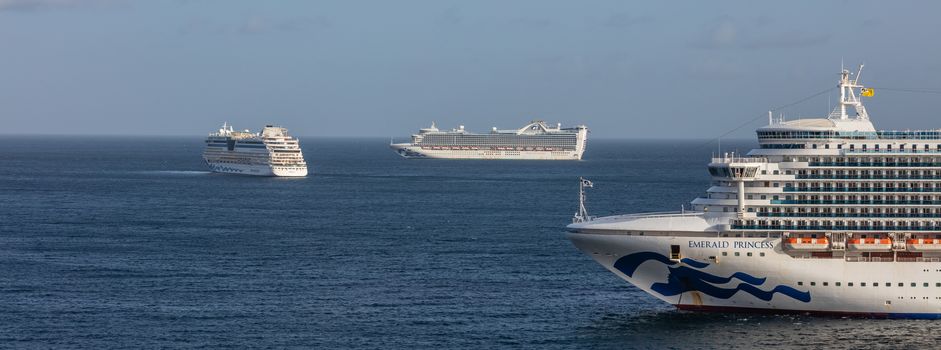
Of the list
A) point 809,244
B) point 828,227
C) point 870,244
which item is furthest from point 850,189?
point 809,244

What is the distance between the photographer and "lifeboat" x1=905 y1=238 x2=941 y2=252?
1969 inches

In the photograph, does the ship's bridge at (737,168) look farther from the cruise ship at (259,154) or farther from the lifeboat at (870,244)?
the cruise ship at (259,154)

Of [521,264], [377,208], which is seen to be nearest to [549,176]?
[377,208]

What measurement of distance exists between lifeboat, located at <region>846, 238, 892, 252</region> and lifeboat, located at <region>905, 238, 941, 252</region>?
0.76 meters

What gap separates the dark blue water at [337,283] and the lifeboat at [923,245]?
2.82 metres

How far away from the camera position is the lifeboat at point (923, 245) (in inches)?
1969

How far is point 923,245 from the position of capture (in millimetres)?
50094

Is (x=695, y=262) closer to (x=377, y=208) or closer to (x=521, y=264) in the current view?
(x=521, y=264)

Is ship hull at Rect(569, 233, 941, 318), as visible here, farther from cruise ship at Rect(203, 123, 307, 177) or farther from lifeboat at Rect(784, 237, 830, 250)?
cruise ship at Rect(203, 123, 307, 177)

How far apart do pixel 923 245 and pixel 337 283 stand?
25573 mm

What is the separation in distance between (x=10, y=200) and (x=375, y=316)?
71452mm

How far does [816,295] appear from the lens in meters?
50.5

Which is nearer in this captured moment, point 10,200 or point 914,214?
point 914,214

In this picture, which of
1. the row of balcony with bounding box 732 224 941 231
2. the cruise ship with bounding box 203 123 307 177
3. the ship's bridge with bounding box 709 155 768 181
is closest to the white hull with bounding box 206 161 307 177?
the cruise ship with bounding box 203 123 307 177
